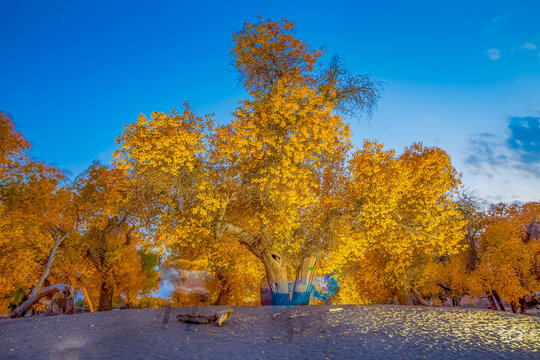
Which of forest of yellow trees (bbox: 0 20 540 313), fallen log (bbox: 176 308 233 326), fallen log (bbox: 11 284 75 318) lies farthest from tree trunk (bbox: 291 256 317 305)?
fallen log (bbox: 11 284 75 318)

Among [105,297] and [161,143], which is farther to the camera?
[105,297]

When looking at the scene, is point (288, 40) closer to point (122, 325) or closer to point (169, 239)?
point (169, 239)

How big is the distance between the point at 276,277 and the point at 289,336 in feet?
31.6

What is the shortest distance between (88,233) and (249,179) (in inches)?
754

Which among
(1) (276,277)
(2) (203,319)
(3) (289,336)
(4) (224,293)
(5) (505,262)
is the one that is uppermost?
(5) (505,262)

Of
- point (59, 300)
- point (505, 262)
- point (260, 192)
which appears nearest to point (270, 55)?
point (260, 192)

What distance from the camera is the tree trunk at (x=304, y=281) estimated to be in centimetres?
1889

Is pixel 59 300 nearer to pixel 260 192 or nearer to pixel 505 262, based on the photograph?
pixel 260 192

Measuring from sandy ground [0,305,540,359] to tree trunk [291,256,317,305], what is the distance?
552 centimetres

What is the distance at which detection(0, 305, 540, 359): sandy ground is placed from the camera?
755 centimetres

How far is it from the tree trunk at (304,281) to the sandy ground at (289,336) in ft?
18.1

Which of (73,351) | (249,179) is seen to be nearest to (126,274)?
(249,179)

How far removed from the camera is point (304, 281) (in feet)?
63.4

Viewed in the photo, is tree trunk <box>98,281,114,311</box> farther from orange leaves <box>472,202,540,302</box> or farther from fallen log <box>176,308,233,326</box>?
orange leaves <box>472,202,540,302</box>
